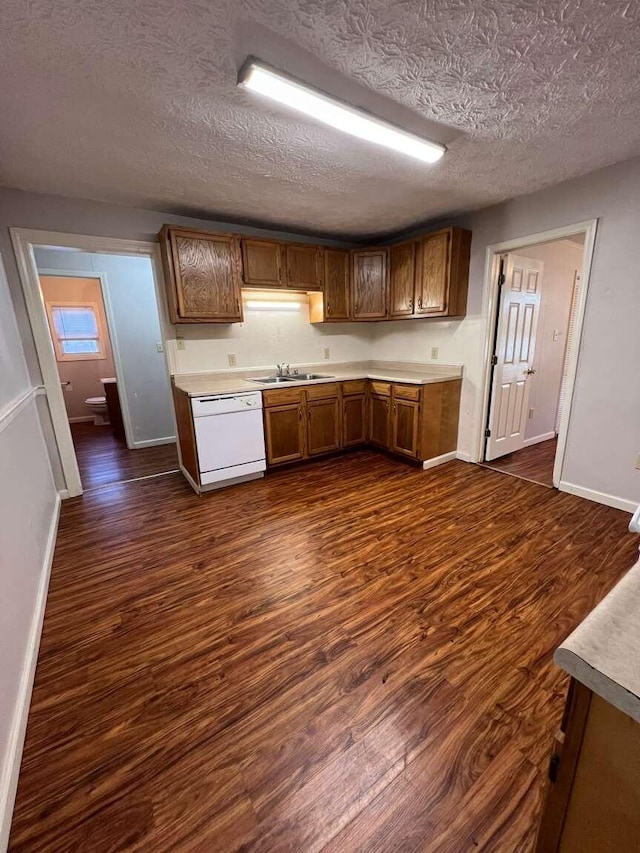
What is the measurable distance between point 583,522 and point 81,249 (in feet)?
14.8

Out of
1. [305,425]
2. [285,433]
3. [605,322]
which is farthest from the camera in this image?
[305,425]

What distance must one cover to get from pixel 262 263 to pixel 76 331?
4499 millimetres

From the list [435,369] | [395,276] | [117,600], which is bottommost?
[117,600]

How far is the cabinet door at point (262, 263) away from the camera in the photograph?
3.34 metres

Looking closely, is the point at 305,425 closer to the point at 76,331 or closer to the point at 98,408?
the point at 98,408

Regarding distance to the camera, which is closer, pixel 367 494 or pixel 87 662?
pixel 87 662

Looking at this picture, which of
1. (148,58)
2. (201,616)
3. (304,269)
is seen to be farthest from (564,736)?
(304,269)

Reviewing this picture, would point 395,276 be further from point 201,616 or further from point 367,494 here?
point 201,616

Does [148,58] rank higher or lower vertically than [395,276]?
higher

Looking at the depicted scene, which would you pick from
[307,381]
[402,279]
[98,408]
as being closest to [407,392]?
[307,381]

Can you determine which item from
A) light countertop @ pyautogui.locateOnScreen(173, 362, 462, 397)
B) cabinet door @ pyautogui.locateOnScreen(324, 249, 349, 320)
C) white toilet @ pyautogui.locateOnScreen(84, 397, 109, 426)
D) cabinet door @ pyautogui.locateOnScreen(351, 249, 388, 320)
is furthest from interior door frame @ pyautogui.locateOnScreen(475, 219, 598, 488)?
white toilet @ pyautogui.locateOnScreen(84, 397, 109, 426)

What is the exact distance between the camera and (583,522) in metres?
2.53

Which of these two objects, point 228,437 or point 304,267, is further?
point 304,267

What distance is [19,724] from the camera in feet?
4.07
